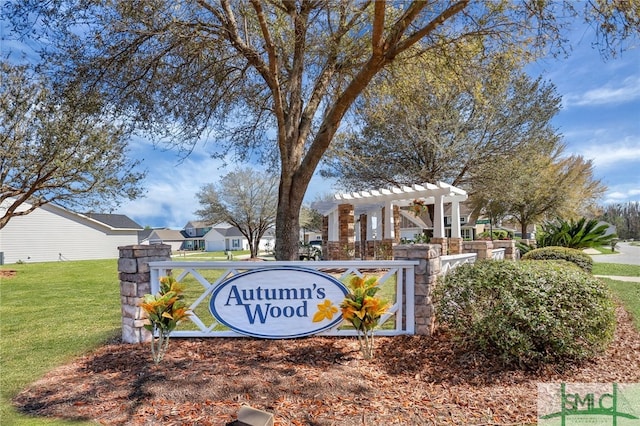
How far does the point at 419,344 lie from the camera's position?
456cm

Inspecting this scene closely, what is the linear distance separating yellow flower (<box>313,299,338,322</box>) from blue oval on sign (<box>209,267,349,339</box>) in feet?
1.05

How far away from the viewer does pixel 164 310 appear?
395 centimetres

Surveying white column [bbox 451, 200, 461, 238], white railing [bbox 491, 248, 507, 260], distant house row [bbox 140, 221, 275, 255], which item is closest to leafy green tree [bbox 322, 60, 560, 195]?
white column [bbox 451, 200, 461, 238]

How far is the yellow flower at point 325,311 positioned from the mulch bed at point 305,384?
397 mm

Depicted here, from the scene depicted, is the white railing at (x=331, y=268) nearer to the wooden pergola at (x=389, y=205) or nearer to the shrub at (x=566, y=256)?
the shrub at (x=566, y=256)

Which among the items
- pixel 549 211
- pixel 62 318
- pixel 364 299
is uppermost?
pixel 549 211

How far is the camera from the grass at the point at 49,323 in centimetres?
405

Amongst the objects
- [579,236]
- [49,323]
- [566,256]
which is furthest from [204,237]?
[566,256]

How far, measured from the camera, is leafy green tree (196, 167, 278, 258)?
27734 millimetres

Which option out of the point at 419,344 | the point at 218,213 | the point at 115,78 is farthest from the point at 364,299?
the point at 218,213

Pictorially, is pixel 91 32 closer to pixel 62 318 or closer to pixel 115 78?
pixel 115 78

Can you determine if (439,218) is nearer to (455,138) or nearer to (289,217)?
(455,138)

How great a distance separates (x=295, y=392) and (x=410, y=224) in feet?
119

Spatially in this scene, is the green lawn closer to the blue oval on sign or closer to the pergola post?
the blue oval on sign
